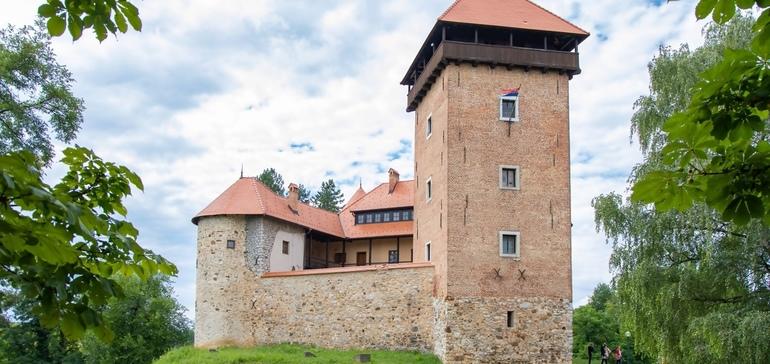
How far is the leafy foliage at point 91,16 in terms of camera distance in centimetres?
343

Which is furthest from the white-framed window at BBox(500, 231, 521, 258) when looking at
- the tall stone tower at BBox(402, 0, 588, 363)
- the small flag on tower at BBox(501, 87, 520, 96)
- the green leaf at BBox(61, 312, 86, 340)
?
the green leaf at BBox(61, 312, 86, 340)

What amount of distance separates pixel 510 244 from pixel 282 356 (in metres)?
7.50

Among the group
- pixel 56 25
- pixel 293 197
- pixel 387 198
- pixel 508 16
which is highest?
pixel 508 16

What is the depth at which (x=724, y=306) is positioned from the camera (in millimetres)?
16703

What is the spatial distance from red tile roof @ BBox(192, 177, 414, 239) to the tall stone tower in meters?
6.42

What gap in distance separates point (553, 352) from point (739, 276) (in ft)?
24.0

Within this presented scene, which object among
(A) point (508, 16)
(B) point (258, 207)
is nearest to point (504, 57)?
(A) point (508, 16)

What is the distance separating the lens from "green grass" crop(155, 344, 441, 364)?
23.3 meters

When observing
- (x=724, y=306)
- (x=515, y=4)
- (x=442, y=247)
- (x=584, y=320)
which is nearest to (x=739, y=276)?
(x=724, y=306)

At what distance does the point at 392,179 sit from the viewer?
33.2m

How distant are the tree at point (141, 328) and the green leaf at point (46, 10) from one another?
32.0 metres

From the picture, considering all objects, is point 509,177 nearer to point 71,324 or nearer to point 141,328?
point 141,328

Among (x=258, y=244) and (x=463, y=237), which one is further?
(x=258, y=244)

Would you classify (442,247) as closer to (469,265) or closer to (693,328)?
(469,265)
